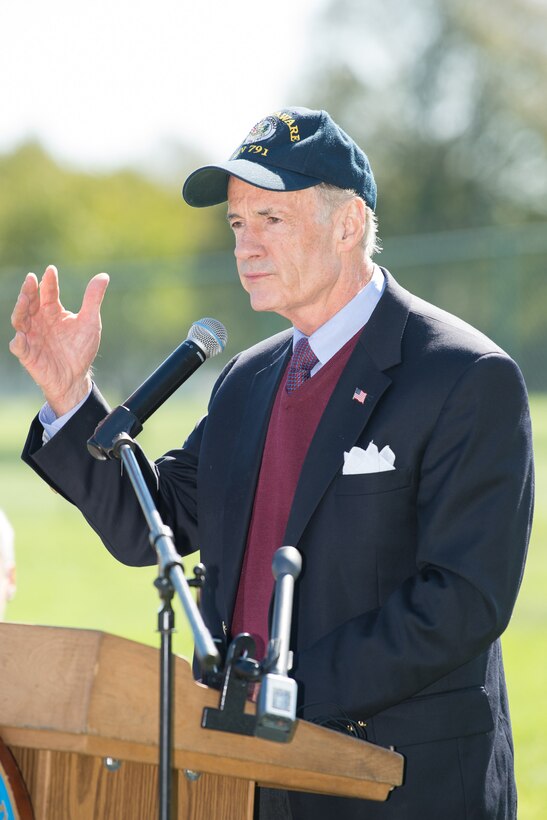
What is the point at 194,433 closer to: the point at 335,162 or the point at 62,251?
the point at 335,162

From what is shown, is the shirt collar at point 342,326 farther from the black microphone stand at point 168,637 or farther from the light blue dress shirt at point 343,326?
the black microphone stand at point 168,637

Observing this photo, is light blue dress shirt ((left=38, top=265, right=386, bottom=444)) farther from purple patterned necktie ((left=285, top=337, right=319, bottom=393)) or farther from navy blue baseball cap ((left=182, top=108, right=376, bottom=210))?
navy blue baseball cap ((left=182, top=108, right=376, bottom=210))

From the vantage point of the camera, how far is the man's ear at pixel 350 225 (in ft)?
9.41

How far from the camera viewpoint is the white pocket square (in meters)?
2.47

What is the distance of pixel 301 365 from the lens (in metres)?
2.87

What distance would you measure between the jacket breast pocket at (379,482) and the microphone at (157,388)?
41 centimetres

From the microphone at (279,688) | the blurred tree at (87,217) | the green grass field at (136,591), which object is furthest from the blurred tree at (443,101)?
the microphone at (279,688)

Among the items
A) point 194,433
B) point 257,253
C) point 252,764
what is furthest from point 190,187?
point 252,764

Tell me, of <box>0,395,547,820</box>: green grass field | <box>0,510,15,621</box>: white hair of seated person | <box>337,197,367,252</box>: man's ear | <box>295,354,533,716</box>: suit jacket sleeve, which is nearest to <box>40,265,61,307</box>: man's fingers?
Answer: <box>337,197,367,252</box>: man's ear

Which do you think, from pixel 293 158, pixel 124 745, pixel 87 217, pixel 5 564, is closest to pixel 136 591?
pixel 5 564

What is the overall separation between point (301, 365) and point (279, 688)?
1.25m

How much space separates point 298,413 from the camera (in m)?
2.74

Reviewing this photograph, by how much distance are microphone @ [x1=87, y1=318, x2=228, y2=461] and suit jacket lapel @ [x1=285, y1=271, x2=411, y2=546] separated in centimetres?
30

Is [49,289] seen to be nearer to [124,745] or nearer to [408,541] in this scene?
[408,541]
